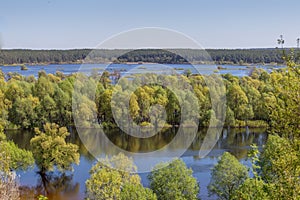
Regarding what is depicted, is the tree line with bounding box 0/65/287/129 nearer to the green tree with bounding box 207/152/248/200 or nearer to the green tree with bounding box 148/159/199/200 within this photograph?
the green tree with bounding box 207/152/248/200

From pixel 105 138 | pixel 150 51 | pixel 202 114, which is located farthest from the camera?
pixel 150 51

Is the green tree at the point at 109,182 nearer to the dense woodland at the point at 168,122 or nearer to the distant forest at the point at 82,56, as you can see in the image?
the dense woodland at the point at 168,122

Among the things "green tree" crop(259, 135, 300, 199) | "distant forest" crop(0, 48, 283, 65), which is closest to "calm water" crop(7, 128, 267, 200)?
"distant forest" crop(0, 48, 283, 65)

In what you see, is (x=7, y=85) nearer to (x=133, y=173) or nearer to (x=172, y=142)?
(x=172, y=142)

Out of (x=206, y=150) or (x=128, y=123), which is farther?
(x=128, y=123)

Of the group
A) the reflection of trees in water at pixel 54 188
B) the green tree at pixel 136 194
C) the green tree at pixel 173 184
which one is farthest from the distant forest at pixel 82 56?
the green tree at pixel 136 194

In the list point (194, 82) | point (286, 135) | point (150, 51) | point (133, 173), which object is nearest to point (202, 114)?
point (194, 82)
